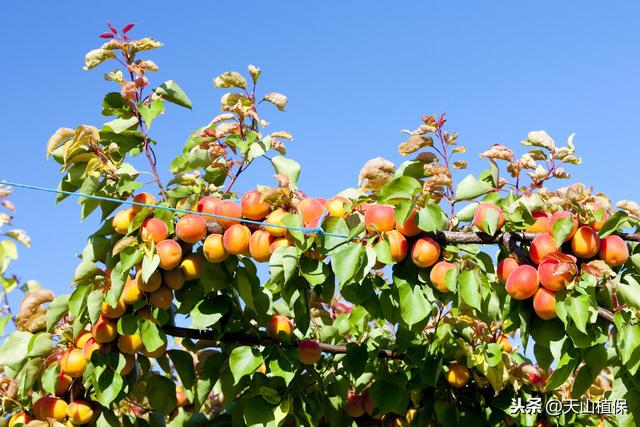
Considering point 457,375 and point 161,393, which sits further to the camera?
point 457,375

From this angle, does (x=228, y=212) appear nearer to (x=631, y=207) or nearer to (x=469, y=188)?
(x=469, y=188)

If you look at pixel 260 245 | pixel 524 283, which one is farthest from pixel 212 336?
pixel 524 283

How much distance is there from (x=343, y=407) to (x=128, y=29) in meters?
1.73

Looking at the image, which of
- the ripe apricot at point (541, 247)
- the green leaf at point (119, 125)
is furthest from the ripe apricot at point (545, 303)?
the green leaf at point (119, 125)

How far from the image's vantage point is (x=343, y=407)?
304cm

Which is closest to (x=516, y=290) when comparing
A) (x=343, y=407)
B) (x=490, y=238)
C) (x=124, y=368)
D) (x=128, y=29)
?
(x=490, y=238)

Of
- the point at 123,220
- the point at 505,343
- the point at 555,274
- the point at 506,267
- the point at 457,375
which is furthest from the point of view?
the point at 505,343

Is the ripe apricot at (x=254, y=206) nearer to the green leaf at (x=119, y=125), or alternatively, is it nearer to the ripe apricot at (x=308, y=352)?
the green leaf at (x=119, y=125)

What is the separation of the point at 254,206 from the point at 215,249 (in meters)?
0.19

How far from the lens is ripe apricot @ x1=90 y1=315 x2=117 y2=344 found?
2434 millimetres

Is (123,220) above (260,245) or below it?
above

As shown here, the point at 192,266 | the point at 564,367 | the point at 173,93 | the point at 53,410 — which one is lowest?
the point at 564,367

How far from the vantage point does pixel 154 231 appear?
2.30 m

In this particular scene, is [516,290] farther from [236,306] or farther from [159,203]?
A: [159,203]
